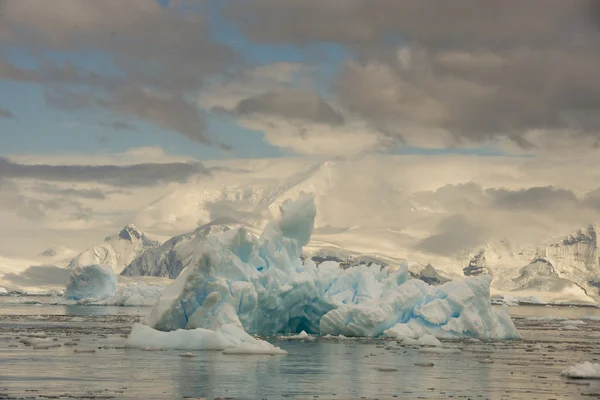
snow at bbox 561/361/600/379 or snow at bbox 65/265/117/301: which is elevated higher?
snow at bbox 65/265/117/301

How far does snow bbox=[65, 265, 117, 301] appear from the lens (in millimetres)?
123562

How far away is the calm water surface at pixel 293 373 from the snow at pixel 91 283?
→ 244ft

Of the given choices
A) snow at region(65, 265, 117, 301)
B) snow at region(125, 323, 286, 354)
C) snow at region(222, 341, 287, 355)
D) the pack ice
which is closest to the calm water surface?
snow at region(222, 341, 287, 355)

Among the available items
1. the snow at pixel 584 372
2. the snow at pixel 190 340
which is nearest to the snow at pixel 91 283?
the snow at pixel 190 340

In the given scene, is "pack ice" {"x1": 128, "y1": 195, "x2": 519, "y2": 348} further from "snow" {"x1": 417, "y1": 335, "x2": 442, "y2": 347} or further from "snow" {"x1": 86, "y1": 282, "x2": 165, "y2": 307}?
"snow" {"x1": 86, "y1": 282, "x2": 165, "y2": 307}

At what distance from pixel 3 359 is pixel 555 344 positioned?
105 feet

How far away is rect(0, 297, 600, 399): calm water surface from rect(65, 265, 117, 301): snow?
7447 centimetres

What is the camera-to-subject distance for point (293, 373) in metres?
34.1

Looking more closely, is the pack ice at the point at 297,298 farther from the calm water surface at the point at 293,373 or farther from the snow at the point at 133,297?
the snow at the point at 133,297

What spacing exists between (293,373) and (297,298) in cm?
1988

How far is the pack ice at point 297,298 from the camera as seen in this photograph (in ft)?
155

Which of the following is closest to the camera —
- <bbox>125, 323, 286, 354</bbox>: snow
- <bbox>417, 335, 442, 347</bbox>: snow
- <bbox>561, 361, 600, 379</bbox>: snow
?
<bbox>561, 361, 600, 379</bbox>: snow

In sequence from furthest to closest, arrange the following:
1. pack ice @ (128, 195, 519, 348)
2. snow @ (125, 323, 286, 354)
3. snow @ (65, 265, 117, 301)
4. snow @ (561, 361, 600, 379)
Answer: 1. snow @ (65, 265, 117, 301)
2. pack ice @ (128, 195, 519, 348)
3. snow @ (125, 323, 286, 354)
4. snow @ (561, 361, 600, 379)

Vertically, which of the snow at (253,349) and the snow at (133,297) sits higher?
the snow at (133,297)
